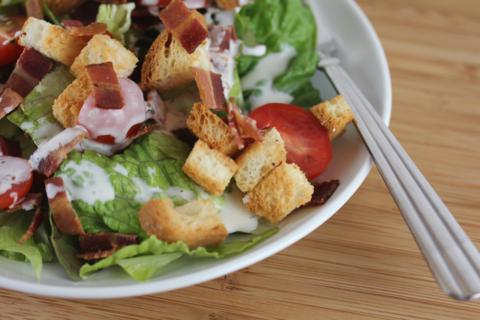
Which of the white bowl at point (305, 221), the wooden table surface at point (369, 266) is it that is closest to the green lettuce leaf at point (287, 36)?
the white bowl at point (305, 221)

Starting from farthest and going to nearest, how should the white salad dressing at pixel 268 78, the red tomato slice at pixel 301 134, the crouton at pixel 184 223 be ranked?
the white salad dressing at pixel 268 78 → the red tomato slice at pixel 301 134 → the crouton at pixel 184 223

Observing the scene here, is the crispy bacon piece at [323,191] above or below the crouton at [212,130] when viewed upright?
below

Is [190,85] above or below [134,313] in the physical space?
above

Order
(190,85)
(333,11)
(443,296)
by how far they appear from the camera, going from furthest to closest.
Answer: (333,11) → (190,85) → (443,296)

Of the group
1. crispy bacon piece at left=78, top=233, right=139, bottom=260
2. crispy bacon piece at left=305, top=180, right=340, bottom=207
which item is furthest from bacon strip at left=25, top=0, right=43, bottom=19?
crispy bacon piece at left=305, top=180, right=340, bottom=207

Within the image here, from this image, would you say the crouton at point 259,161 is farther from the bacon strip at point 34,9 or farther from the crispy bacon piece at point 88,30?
the bacon strip at point 34,9

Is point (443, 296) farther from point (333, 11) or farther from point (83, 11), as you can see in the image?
point (83, 11)

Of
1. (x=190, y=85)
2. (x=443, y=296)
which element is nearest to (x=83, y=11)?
(x=190, y=85)
